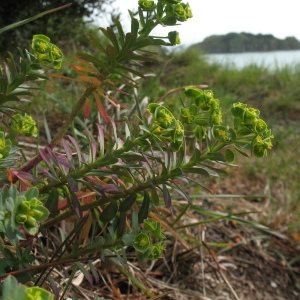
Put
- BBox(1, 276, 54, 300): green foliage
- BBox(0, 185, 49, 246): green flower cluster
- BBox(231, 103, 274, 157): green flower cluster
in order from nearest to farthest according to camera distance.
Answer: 1. BBox(1, 276, 54, 300): green foliage
2. BBox(0, 185, 49, 246): green flower cluster
3. BBox(231, 103, 274, 157): green flower cluster

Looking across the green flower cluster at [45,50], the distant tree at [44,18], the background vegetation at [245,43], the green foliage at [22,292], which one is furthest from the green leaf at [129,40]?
the background vegetation at [245,43]

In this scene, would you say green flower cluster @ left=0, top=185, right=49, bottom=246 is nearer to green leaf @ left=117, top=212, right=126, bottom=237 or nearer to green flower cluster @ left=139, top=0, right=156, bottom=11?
green leaf @ left=117, top=212, right=126, bottom=237

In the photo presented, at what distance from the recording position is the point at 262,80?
16.0 ft

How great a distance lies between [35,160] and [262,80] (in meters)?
4.39

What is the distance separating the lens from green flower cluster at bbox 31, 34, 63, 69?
2.42 feet

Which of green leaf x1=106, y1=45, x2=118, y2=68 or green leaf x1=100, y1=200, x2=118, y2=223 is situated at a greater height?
green leaf x1=106, y1=45, x2=118, y2=68

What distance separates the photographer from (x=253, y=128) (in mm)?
657

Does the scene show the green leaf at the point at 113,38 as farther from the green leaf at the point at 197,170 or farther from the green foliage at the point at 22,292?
the green foliage at the point at 22,292

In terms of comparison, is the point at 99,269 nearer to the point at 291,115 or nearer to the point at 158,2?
the point at 158,2

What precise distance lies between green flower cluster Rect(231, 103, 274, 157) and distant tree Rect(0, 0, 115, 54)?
2.10 m

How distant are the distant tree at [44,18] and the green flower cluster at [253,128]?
2.10m

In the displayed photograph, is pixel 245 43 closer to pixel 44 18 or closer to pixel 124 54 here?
pixel 44 18

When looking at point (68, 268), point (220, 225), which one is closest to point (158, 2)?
point (68, 268)

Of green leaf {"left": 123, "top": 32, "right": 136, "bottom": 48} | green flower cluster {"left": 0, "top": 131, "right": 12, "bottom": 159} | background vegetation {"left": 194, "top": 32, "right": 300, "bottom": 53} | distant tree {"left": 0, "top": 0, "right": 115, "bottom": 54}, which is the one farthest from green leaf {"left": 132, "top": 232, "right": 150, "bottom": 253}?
background vegetation {"left": 194, "top": 32, "right": 300, "bottom": 53}
